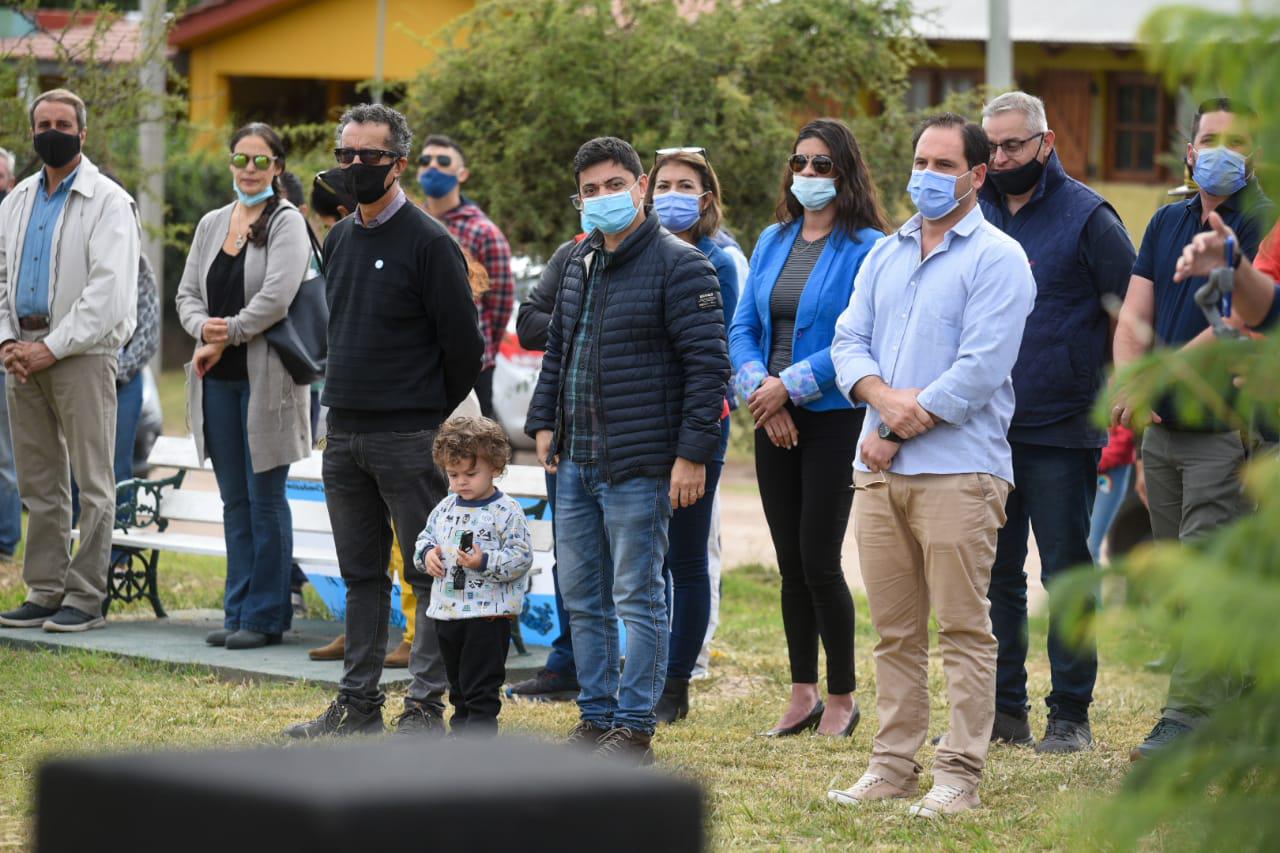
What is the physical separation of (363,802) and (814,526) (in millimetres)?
4321

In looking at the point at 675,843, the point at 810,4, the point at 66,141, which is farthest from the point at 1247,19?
the point at 810,4

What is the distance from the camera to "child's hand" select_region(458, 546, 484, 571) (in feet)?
19.7

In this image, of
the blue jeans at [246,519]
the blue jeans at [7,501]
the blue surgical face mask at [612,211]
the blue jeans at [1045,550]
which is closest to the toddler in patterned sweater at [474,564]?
the blue surgical face mask at [612,211]

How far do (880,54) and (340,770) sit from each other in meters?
10.4

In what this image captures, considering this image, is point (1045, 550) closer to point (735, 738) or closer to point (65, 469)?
point (735, 738)

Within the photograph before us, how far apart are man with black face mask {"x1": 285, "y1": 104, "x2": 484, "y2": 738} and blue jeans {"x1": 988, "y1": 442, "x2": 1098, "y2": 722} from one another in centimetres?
205

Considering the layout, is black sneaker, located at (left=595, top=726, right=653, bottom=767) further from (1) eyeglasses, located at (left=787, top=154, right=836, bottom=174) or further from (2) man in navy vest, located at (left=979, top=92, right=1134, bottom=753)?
(1) eyeglasses, located at (left=787, top=154, right=836, bottom=174)

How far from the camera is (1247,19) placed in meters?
2.58

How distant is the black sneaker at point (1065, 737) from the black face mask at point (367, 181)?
3.13 metres

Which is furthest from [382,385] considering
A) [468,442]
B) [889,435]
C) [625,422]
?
[889,435]

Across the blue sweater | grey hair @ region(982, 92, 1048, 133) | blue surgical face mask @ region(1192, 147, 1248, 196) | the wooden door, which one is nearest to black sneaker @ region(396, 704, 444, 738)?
the blue sweater

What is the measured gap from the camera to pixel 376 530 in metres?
6.52

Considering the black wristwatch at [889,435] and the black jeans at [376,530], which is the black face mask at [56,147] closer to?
the black jeans at [376,530]

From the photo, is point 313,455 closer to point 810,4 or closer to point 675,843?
point 810,4
